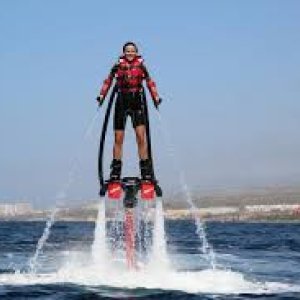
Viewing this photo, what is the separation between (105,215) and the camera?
82.2 ft

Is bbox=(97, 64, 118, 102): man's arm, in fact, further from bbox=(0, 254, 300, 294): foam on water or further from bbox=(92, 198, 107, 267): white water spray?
bbox=(0, 254, 300, 294): foam on water

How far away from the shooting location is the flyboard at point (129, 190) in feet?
83.5

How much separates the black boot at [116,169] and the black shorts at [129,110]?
106cm

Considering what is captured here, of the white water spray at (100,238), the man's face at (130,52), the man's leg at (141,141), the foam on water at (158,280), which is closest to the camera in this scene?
the foam on water at (158,280)

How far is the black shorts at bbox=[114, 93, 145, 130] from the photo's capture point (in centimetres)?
2523

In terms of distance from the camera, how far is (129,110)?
25406 millimetres

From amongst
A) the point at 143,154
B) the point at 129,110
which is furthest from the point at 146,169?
the point at 129,110

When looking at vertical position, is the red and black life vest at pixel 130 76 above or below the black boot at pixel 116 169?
above

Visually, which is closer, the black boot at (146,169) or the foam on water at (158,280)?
the foam on water at (158,280)

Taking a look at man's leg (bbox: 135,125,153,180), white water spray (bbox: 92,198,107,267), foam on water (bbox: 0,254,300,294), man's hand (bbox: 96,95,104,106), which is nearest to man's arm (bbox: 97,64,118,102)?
man's hand (bbox: 96,95,104,106)

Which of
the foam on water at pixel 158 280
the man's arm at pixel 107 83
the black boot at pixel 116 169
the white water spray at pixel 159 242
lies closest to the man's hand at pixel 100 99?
the man's arm at pixel 107 83

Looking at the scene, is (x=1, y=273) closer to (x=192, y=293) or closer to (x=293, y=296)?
(x=192, y=293)

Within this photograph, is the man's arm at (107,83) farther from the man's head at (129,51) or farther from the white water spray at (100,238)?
the white water spray at (100,238)

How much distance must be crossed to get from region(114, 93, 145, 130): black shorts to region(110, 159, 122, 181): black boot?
1063 millimetres
